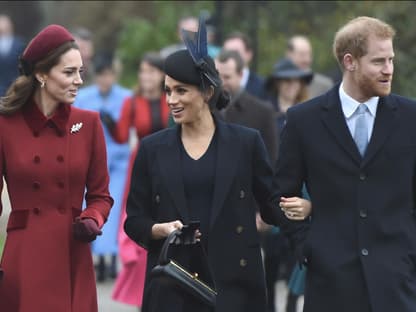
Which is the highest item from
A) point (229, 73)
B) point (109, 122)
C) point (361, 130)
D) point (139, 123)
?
point (361, 130)

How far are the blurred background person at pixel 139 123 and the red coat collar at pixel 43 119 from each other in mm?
4428

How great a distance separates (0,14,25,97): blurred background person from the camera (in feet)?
52.9

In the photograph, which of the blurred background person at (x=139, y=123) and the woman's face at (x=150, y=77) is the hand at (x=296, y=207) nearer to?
Result: the blurred background person at (x=139, y=123)

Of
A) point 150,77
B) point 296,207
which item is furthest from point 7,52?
point 296,207

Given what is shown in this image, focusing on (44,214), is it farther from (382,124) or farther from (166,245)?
(382,124)

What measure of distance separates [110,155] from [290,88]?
7.87 feet

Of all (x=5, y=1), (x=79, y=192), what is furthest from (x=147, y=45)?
(x=79, y=192)

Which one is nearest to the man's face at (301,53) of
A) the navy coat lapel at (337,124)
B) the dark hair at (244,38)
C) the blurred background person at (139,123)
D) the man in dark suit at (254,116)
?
the dark hair at (244,38)

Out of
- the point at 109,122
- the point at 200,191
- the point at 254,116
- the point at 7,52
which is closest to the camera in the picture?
the point at 200,191

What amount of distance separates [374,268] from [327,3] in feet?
23.9

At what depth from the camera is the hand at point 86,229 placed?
24.2 feet

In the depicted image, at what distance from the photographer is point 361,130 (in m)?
7.03

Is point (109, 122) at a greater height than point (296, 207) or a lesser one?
lesser

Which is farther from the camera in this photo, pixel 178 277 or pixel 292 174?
pixel 292 174
